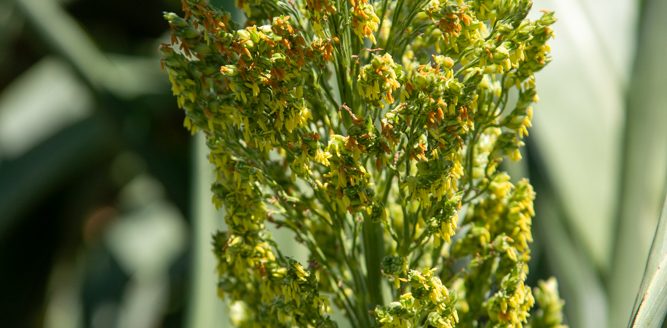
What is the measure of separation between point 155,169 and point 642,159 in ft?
5.90

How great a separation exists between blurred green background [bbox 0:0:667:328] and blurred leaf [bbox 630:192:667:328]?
1.93ft

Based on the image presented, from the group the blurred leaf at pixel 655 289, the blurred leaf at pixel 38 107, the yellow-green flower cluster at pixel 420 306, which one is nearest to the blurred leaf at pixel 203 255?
the yellow-green flower cluster at pixel 420 306

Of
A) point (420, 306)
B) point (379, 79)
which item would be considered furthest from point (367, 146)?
point (420, 306)

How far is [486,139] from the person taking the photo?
124cm

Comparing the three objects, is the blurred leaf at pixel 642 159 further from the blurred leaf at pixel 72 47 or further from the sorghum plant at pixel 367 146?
the blurred leaf at pixel 72 47

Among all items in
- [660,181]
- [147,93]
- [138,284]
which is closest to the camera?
[660,181]

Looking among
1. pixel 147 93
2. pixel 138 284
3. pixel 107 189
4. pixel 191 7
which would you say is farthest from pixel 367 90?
pixel 107 189

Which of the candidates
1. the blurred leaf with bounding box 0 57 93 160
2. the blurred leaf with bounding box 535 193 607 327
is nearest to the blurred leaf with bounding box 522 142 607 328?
the blurred leaf with bounding box 535 193 607 327

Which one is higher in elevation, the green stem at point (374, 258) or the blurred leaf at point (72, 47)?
the blurred leaf at point (72, 47)

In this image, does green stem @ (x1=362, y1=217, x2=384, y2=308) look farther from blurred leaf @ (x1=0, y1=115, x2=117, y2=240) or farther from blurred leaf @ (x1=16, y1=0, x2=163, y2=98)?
blurred leaf @ (x1=0, y1=115, x2=117, y2=240)

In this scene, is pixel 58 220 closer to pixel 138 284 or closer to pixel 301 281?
pixel 138 284

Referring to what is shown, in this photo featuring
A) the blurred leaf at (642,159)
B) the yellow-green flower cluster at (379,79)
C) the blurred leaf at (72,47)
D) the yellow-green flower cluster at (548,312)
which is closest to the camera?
the yellow-green flower cluster at (379,79)

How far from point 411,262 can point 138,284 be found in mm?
2448

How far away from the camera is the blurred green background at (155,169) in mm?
1835
